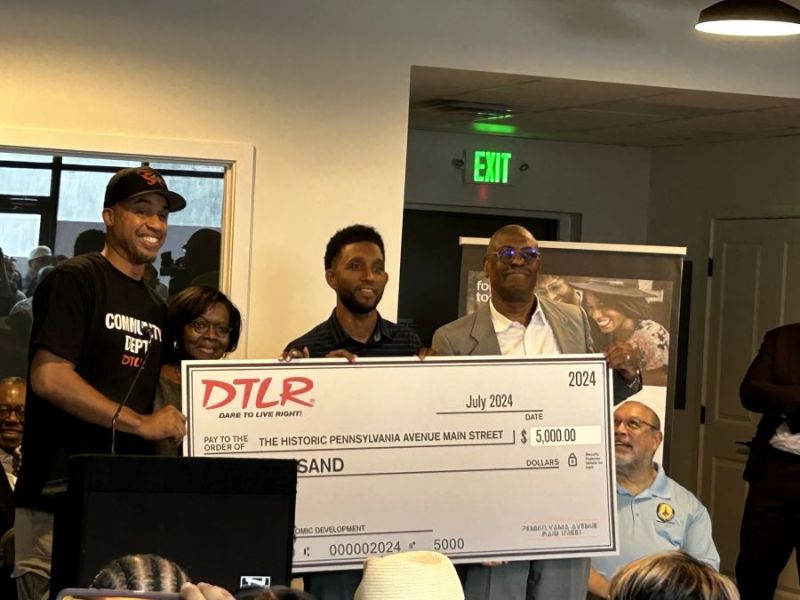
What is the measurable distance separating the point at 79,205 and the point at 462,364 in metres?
1.91

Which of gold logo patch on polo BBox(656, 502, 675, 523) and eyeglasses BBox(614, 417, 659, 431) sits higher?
eyeglasses BBox(614, 417, 659, 431)

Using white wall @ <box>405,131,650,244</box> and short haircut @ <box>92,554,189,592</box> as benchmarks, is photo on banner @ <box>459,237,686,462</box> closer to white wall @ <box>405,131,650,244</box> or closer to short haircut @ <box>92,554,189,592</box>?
white wall @ <box>405,131,650,244</box>

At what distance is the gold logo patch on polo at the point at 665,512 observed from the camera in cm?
420

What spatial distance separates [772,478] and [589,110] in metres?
1.90

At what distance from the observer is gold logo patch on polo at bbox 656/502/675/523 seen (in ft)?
13.8

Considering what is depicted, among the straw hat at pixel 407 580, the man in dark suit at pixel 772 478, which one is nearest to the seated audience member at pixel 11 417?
the straw hat at pixel 407 580

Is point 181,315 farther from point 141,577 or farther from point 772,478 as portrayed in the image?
point 772,478

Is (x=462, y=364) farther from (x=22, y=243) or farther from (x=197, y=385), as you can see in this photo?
(x=22, y=243)

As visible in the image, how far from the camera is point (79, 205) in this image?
4934 millimetres

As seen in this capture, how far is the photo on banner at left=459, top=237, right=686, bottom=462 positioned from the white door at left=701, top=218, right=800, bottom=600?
1498mm

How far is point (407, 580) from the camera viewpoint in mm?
2072

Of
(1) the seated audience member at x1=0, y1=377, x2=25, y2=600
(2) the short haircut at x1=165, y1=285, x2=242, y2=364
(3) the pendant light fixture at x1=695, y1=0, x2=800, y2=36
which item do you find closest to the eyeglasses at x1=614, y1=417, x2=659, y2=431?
(3) the pendant light fixture at x1=695, y1=0, x2=800, y2=36

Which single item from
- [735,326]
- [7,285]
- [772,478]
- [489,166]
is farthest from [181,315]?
[735,326]

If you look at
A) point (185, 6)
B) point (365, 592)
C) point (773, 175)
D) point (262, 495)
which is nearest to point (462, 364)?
point (262, 495)
